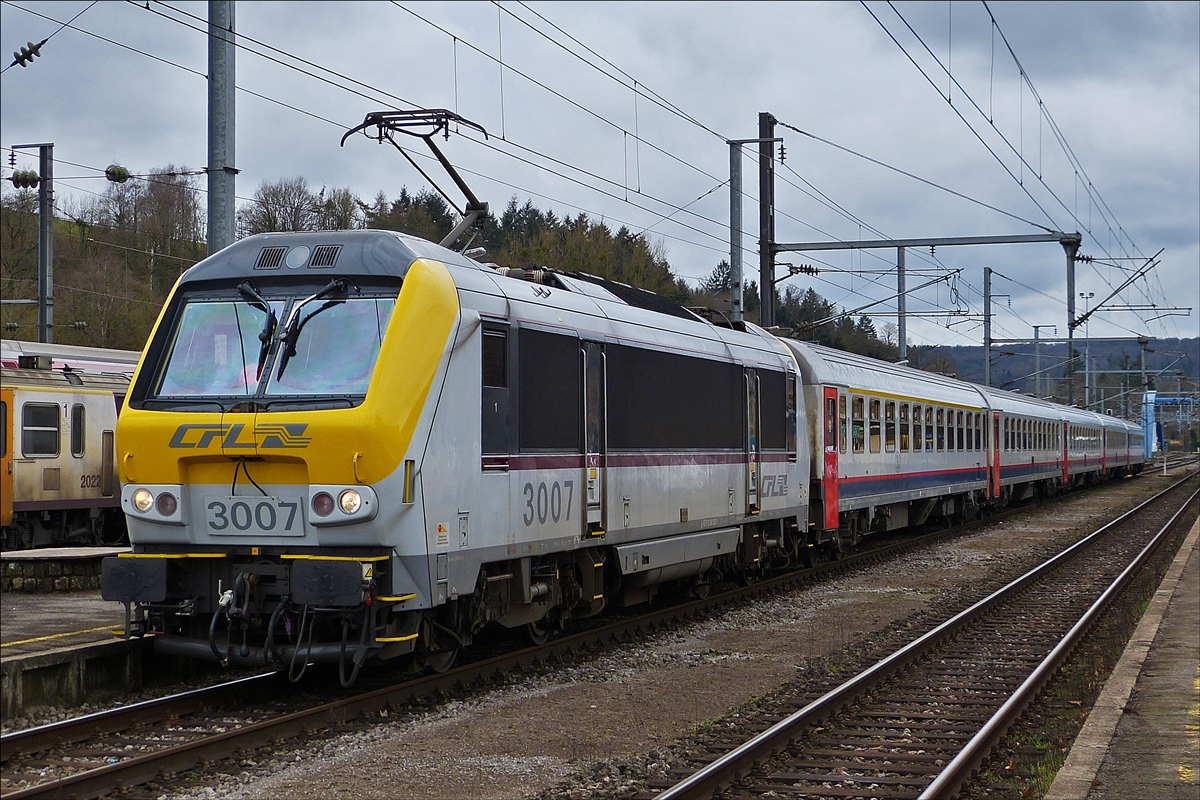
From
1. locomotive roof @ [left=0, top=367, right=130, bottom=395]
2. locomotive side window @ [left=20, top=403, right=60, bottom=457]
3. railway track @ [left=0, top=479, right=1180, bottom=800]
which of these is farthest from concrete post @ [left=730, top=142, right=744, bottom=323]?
railway track @ [left=0, top=479, right=1180, bottom=800]

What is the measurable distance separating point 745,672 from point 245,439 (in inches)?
188

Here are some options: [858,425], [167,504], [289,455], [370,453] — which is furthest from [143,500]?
[858,425]

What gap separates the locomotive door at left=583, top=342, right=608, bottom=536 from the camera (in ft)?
37.0

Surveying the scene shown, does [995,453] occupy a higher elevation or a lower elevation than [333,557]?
higher

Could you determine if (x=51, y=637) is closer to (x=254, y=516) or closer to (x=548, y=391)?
(x=254, y=516)

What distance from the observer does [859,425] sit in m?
21.0

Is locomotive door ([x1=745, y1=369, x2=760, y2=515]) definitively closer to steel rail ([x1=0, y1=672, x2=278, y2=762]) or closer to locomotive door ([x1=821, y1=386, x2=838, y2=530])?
Answer: locomotive door ([x1=821, y1=386, x2=838, y2=530])

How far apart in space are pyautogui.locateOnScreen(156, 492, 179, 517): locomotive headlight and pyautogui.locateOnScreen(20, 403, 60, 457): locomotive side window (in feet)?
37.5

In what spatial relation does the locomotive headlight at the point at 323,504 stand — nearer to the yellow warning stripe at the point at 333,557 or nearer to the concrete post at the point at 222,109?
the yellow warning stripe at the point at 333,557

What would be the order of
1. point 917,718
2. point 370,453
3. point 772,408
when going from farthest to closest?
point 772,408 < point 917,718 < point 370,453

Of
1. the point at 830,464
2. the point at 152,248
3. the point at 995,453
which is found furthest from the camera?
the point at 152,248

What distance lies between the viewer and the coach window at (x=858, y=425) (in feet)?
68.0

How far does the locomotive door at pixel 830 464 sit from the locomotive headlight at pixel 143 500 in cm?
1159

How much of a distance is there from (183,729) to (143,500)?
5.66 feet
